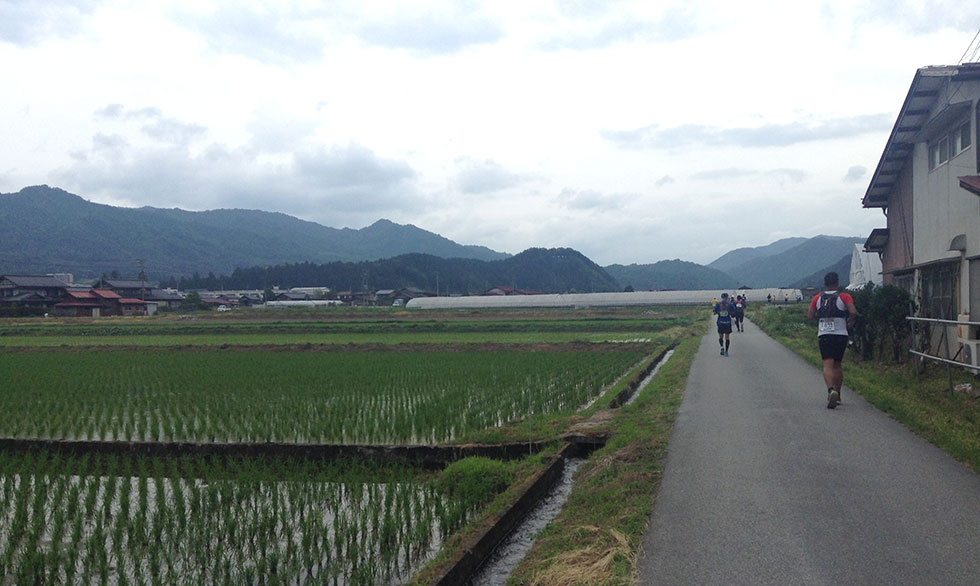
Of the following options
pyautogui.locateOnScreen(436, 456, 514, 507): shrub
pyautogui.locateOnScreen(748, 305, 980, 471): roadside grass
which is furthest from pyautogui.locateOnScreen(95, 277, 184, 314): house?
pyautogui.locateOnScreen(436, 456, 514, 507): shrub

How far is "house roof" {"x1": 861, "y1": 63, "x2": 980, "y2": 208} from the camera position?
12727 mm

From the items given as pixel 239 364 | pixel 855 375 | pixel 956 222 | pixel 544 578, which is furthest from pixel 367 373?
pixel 544 578

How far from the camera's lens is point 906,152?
631 inches

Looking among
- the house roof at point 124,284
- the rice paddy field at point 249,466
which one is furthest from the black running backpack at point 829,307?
the house roof at point 124,284

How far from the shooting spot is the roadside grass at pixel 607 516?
408 cm

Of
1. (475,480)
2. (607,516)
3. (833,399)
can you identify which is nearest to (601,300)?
(833,399)

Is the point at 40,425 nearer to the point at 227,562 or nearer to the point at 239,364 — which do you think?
the point at 227,562

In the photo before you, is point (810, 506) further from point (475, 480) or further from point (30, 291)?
point (30, 291)

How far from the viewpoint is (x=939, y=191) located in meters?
13.8

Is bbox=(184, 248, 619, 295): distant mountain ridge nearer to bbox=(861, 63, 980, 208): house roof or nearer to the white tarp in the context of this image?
the white tarp

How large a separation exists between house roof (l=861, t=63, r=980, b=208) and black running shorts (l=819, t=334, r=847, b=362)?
6.04 metres

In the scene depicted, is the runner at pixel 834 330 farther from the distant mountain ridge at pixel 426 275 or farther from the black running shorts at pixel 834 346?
the distant mountain ridge at pixel 426 275

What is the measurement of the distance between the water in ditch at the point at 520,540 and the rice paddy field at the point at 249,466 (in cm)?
→ 48

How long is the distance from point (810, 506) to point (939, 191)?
11276mm
